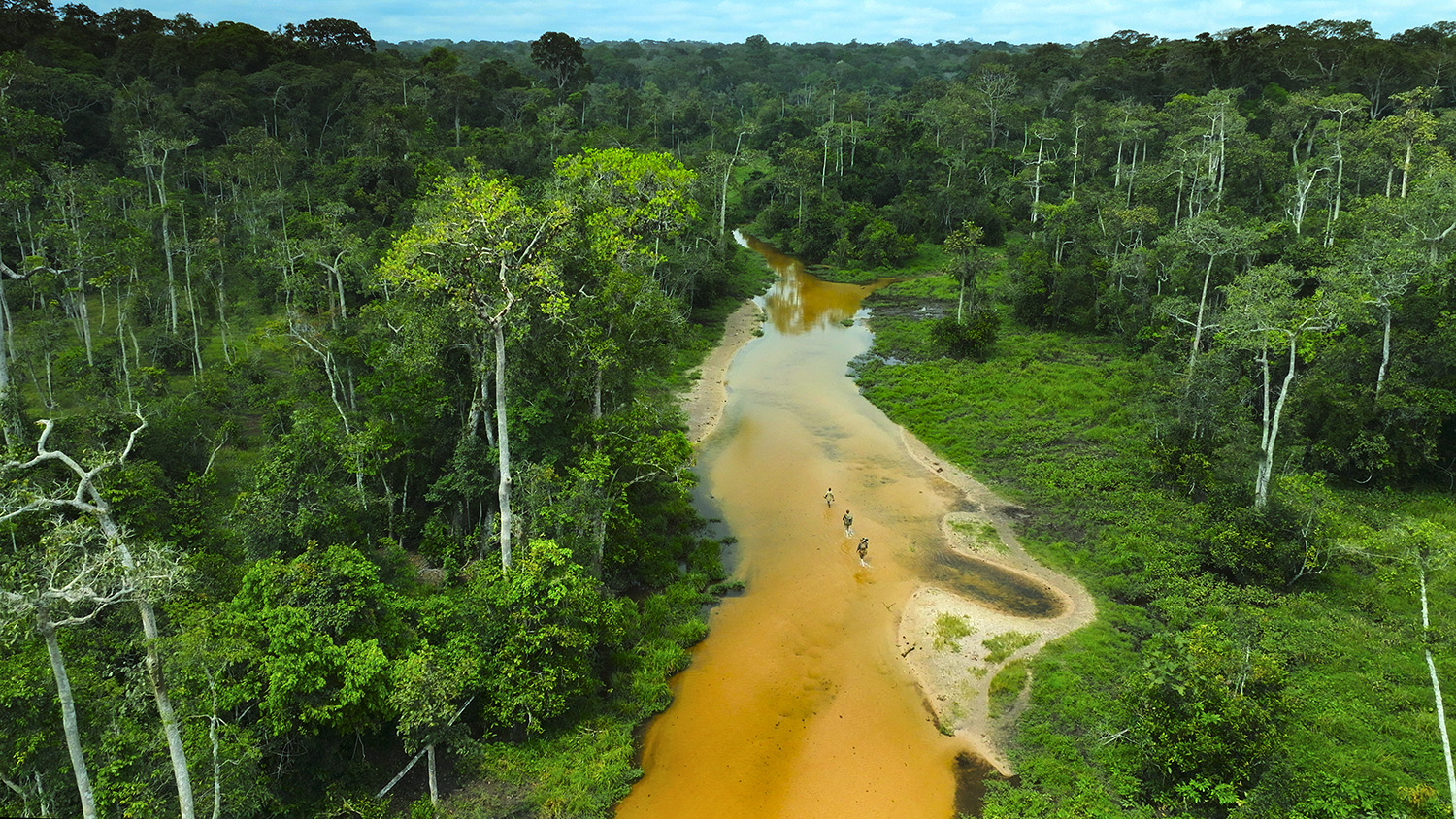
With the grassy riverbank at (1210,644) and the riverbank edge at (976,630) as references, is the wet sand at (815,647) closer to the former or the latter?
the riverbank edge at (976,630)

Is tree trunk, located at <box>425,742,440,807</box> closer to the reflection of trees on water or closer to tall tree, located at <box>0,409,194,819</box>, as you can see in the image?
tall tree, located at <box>0,409,194,819</box>

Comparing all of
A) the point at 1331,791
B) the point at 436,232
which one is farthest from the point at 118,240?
the point at 1331,791

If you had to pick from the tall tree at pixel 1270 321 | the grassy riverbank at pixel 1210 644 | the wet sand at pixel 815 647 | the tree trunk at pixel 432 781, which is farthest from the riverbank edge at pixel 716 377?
the tall tree at pixel 1270 321

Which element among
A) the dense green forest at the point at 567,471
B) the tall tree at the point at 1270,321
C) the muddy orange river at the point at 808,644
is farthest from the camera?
the tall tree at the point at 1270,321

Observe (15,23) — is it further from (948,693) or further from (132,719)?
(948,693)

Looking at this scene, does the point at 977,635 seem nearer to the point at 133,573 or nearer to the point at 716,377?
the point at 133,573

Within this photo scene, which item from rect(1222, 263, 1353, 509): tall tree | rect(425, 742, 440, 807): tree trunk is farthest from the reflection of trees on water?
rect(425, 742, 440, 807): tree trunk
